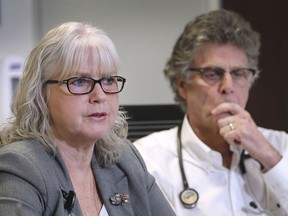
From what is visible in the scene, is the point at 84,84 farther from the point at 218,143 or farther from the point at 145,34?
the point at 145,34

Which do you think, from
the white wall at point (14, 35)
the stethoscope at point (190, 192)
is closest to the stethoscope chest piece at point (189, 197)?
the stethoscope at point (190, 192)

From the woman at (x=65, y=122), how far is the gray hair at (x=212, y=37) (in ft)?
2.00

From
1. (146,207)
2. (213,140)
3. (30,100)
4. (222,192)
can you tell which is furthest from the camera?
(213,140)

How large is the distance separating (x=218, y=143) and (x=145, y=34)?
113 cm

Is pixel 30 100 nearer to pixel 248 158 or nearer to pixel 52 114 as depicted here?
pixel 52 114

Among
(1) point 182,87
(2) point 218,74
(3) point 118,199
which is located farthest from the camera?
(1) point 182,87

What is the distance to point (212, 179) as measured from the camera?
1.77m

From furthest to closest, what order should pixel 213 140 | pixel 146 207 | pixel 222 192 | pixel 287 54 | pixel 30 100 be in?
pixel 287 54 → pixel 213 140 → pixel 222 192 → pixel 146 207 → pixel 30 100

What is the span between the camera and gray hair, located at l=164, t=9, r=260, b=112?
1.83m

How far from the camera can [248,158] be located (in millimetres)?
1835

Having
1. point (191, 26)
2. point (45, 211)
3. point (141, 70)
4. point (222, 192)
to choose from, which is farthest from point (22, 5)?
point (45, 211)

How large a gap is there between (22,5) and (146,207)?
1.69 m

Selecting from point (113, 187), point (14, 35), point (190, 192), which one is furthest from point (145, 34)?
point (113, 187)

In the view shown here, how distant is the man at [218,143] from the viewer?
1.73 meters
